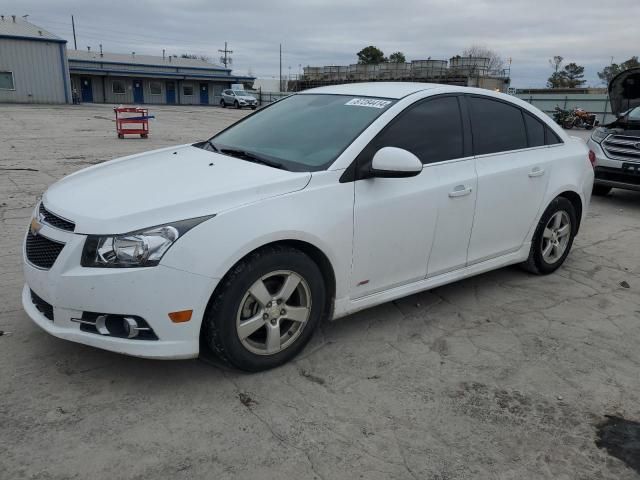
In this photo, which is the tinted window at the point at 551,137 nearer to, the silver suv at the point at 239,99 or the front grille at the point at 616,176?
the front grille at the point at 616,176

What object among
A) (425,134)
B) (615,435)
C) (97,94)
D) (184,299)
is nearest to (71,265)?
(184,299)

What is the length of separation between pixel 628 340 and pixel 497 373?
1234 mm

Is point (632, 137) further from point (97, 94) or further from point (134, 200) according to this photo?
point (97, 94)

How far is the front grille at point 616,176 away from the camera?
830cm

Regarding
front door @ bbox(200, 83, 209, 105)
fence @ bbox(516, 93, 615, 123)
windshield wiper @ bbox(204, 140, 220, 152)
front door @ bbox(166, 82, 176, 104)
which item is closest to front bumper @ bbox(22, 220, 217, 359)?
windshield wiper @ bbox(204, 140, 220, 152)

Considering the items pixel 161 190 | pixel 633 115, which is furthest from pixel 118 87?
pixel 161 190

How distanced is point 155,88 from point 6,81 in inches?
650

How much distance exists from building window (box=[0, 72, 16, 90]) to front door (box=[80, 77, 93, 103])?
40.8 ft

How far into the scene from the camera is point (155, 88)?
51969 mm

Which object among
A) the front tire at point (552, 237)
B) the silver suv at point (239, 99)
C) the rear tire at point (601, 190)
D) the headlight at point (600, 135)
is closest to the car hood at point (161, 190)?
the front tire at point (552, 237)

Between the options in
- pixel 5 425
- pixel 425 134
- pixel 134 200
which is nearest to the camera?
pixel 5 425

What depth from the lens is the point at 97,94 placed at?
5009 centimetres

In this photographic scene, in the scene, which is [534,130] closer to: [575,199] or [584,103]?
[575,199]

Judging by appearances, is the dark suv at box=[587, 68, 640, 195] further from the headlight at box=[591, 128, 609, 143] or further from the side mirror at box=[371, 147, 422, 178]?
the side mirror at box=[371, 147, 422, 178]
